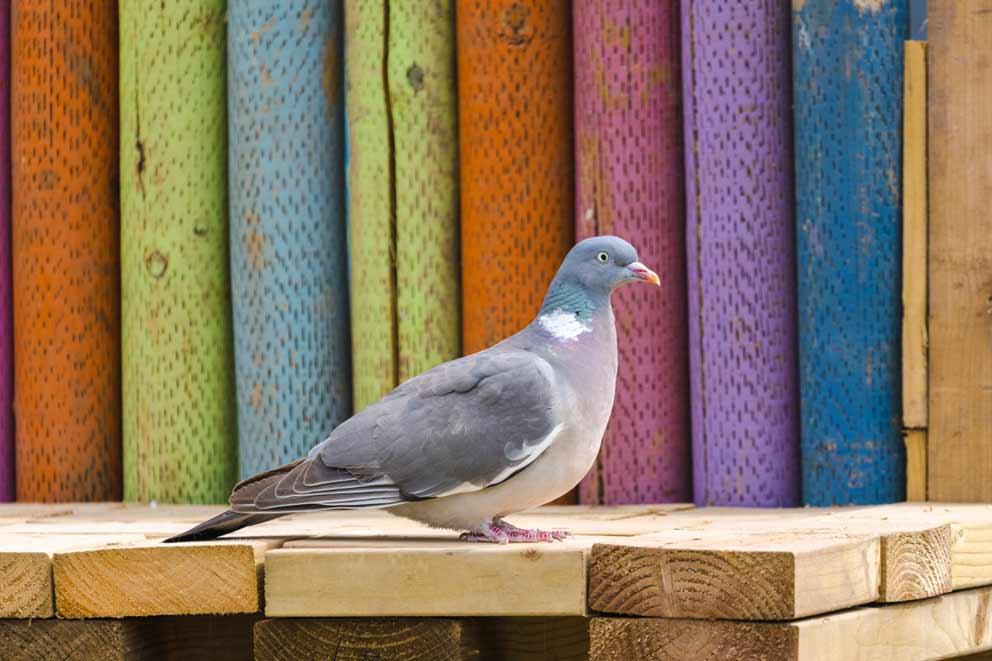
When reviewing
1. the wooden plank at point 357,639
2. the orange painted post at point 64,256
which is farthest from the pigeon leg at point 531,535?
the orange painted post at point 64,256

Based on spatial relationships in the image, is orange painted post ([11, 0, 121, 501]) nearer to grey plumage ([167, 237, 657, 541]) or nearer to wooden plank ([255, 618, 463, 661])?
grey plumage ([167, 237, 657, 541])

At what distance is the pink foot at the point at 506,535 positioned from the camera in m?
4.21

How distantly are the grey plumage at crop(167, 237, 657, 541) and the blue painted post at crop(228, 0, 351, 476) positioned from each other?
1392 mm

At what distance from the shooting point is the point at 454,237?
586cm

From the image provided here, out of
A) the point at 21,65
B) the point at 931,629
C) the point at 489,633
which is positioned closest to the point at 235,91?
the point at 21,65

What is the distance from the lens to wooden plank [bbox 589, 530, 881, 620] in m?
3.67

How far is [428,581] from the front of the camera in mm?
3953

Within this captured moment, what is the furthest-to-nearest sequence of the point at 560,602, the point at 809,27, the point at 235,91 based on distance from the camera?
1. the point at 235,91
2. the point at 809,27
3. the point at 560,602

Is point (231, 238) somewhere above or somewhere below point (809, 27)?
below

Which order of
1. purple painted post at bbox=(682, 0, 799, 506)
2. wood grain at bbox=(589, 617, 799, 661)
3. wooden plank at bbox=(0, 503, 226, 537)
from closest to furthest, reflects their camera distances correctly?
wood grain at bbox=(589, 617, 799, 661) → wooden plank at bbox=(0, 503, 226, 537) → purple painted post at bbox=(682, 0, 799, 506)

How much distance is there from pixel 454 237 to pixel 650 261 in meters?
0.63

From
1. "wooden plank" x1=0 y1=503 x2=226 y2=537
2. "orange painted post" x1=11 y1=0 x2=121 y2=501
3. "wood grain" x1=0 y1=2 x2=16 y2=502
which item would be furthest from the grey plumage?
"wood grain" x1=0 y1=2 x2=16 y2=502

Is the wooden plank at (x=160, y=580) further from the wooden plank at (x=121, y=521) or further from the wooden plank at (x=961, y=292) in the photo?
the wooden plank at (x=961, y=292)

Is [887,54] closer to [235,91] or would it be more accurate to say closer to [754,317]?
[754,317]
